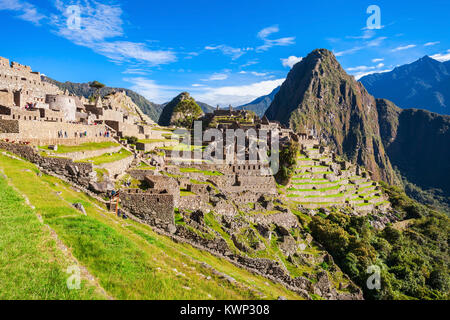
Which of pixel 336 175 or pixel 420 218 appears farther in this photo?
pixel 420 218

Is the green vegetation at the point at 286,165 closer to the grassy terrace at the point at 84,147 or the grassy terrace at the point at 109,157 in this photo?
the grassy terrace at the point at 109,157

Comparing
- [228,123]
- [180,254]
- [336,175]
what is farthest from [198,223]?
[336,175]

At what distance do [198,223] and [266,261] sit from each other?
6.89 m

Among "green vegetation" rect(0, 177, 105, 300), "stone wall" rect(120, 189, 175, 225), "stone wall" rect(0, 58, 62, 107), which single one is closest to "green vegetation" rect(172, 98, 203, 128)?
"stone wall" rect(0, 58, 62, 107)

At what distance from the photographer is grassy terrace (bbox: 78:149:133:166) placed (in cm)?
2224

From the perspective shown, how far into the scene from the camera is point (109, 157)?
25344 mm

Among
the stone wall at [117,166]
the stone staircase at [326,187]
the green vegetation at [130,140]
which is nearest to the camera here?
the stone wall at [117,166]

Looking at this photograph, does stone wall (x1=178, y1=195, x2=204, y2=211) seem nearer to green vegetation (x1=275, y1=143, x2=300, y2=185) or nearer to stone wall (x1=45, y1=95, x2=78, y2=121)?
stone wall (x1=45, y1=95, x2=78, y2=121)

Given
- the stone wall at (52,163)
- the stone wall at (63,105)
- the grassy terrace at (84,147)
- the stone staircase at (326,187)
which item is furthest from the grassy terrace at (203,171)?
the stone staircase at (326,187)

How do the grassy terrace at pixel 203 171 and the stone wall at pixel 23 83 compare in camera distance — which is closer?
the stone wall at pixel 23 83

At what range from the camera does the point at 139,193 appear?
18.5 metres

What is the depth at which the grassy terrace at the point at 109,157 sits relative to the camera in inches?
876

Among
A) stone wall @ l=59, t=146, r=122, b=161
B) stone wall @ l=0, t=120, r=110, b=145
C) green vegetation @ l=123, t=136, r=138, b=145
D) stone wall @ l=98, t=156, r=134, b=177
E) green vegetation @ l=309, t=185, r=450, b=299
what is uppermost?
stone wall @ l=0, t=120, r=110, b=145
